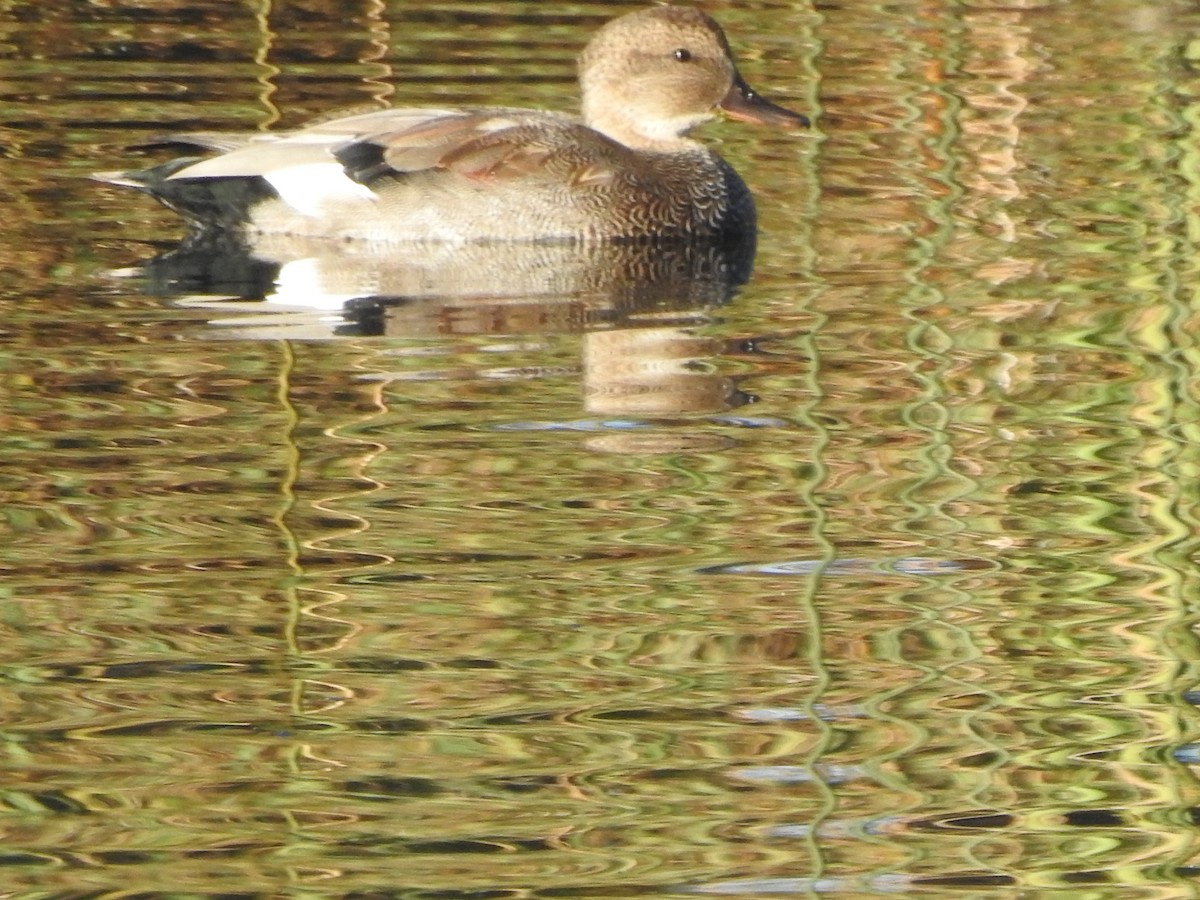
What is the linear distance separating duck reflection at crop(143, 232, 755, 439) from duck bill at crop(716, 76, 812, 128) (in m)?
0.89

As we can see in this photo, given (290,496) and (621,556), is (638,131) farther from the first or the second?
(621,556)

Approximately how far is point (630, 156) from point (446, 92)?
2030 mm

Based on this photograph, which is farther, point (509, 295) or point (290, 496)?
point (509, 295)

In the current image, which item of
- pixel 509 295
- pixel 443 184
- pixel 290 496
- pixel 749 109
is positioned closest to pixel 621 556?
pixel 290 496

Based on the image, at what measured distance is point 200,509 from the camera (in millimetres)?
5770

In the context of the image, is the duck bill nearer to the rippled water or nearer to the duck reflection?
the rippled water

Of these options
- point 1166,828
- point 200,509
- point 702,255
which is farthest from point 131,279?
point 1166,828

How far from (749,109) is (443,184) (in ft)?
4.70

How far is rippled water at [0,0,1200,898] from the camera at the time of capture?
14.0 ft

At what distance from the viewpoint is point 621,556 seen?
5.50 m

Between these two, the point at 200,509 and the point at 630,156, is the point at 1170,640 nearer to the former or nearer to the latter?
the point at 200,509

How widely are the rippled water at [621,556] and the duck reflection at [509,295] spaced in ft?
0.09

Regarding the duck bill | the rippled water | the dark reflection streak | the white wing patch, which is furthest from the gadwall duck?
the dark reflection streak

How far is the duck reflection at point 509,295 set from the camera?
6984 millimetres
